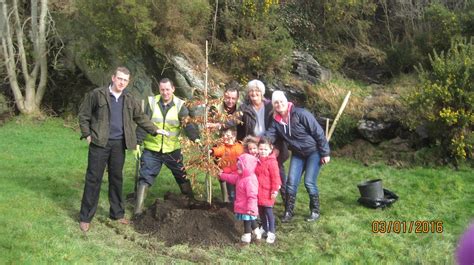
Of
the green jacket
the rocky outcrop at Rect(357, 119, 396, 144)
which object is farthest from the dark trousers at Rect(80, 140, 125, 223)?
the rocky outcrop at Rect(357, 119, 396, 144)

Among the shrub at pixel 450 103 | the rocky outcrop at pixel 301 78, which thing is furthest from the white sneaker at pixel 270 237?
the rocky outcrop at pixel 301 78

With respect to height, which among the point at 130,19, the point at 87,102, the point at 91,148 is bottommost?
the point at 91,148

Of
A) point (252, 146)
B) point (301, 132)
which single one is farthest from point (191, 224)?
point (301, 132)

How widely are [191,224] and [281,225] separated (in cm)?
130

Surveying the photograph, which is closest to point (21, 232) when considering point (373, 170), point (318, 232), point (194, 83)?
point (318, 232)

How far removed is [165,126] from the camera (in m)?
6.93

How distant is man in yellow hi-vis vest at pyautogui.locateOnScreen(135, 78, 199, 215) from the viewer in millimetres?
6879

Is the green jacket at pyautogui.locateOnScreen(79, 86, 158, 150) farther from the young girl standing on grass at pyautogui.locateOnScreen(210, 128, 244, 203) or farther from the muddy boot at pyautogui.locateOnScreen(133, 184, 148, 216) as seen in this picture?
the young girl standing on grass at pyautogui.locateOnScreen(210, 128, 244, 203)

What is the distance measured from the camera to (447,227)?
646 centimetres

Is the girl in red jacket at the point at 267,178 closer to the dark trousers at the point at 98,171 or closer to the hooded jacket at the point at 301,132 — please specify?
the hooded jacket at the point at 301,132

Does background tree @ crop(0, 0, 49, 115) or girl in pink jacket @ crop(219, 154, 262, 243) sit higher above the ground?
background tree @ crop(0, 0, 49, 115)

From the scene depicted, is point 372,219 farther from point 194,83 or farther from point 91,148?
point 194,83

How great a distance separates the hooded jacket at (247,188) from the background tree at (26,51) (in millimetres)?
12303

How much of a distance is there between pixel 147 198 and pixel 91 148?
6.18 ft
